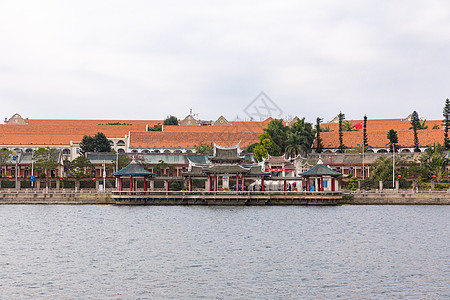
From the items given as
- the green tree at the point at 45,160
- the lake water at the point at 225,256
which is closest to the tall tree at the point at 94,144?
the green tree at the point at 45,160

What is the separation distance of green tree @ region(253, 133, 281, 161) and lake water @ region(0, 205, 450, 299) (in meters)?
49.9

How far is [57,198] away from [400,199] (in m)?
39.2

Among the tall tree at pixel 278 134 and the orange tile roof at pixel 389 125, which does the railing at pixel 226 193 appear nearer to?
the tall tree at pixel 278 134

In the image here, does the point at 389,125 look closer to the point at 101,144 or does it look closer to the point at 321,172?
the point at 101,144

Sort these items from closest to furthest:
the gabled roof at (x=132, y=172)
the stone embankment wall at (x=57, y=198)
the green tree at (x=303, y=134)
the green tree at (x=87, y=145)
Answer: the stone embankment wall at (x=57, y=198) → the gabled roof at (x=132, y=172) → the green tree at (x=303, y=134) → the green tree at (x=87, y=145)

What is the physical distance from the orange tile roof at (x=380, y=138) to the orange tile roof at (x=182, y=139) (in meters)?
15.2

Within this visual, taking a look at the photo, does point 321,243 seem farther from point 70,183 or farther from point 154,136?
point 154,136

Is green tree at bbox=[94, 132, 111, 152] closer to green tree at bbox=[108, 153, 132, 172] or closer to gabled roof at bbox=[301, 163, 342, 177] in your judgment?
green tree at bbox=[108, 153, 132, 172]

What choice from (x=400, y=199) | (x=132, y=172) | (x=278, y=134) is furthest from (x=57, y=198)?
(x=278, y=134)

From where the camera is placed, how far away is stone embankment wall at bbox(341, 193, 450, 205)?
73500 millimetres

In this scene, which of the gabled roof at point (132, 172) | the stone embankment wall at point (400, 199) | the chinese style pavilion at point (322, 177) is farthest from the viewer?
the gabled roof at point (132, 172)

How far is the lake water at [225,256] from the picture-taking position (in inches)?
1159

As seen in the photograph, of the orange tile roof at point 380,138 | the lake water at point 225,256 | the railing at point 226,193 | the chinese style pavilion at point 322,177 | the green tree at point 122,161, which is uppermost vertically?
the orange tile roof at point 380,138

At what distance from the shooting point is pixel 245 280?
3139 cm
